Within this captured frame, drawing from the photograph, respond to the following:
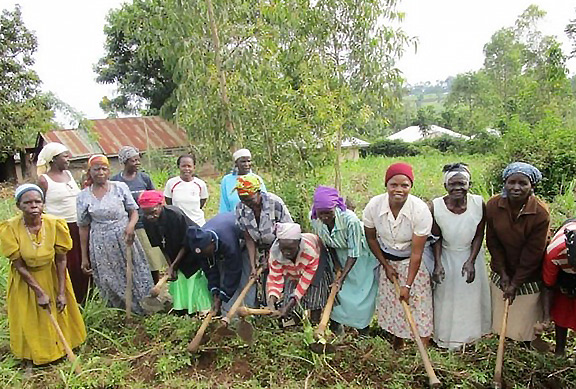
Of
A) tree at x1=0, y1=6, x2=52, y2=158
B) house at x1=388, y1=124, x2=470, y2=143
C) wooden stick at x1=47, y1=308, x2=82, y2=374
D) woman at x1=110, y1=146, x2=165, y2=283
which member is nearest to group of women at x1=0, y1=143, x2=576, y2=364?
wooden stick at x1=47, y1=308, x2=82, y2=374

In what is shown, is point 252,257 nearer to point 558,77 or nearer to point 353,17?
point 353,17

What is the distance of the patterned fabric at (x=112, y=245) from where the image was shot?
3938 mm

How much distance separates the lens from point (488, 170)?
8.82 meters

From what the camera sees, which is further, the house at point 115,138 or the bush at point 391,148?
the bush at point 391,148

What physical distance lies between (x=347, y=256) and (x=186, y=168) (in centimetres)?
206

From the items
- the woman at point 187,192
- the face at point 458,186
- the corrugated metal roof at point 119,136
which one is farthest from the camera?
the corrugated metal roof at point 119,136

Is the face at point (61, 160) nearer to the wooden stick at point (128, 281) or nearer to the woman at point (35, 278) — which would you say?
the woman at point (35, 278)

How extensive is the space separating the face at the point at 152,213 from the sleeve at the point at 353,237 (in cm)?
140

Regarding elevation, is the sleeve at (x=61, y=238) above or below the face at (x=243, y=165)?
below

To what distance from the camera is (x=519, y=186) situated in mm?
2904

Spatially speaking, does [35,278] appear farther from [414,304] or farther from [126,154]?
[414,304]

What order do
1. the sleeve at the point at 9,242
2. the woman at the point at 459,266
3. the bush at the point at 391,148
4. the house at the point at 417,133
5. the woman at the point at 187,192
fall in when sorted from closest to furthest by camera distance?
the woman at the point at 459,266 < the sleeve at the point at 9,242 < the woman at the point at 187,192 < the bush at the point at 391,148 < the house at the point at 417,133

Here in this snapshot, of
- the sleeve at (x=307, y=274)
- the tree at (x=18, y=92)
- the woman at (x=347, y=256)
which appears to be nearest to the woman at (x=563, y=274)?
the woman at (x=347, y=256)

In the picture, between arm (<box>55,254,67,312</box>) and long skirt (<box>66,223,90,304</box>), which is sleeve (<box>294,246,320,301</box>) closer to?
arm (<box>55,254,67,312</box>)
